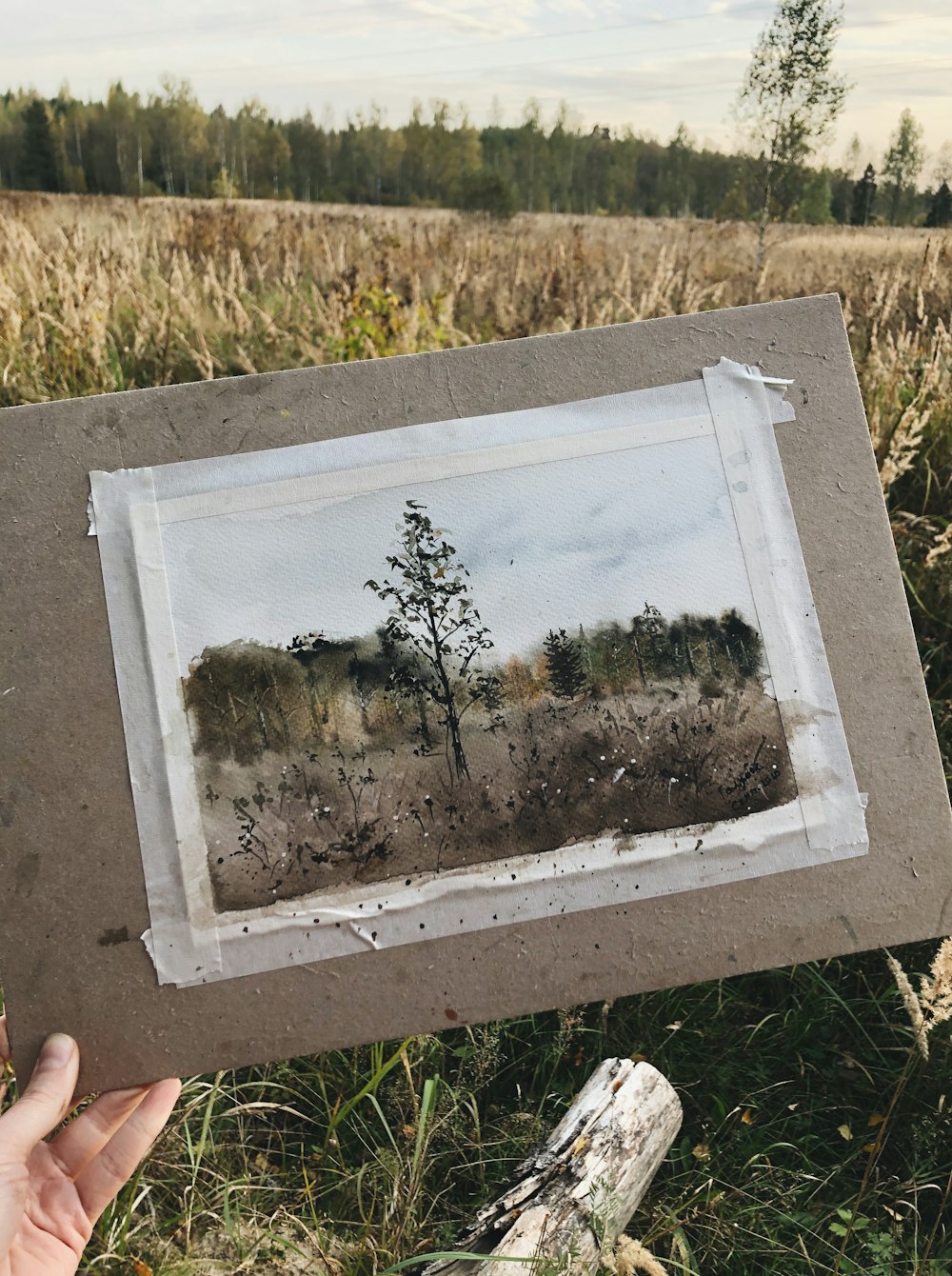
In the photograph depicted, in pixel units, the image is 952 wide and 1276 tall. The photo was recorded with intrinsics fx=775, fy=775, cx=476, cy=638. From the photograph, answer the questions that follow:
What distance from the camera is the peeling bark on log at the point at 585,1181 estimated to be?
1.41 metres

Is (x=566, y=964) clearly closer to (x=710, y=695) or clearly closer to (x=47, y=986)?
(x=710, y=695)

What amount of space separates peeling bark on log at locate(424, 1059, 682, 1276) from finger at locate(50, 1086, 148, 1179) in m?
0.66

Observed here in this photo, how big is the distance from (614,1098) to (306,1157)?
2.34 ft

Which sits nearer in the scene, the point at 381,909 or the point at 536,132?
the point at 381,909

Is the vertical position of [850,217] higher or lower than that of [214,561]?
higher

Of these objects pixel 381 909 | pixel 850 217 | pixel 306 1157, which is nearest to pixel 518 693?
pixel 381 909

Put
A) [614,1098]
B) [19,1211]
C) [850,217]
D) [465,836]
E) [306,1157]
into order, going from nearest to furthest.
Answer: [19,1211] → [465,836] → [614,1098] → [306,1157] → [850,217]

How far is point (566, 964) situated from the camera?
1443mm

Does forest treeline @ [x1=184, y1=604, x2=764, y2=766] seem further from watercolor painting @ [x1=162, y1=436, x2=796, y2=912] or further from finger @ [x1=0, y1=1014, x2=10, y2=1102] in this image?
finger @ [x1=0, y1=1014, x2=10, y2=1102]

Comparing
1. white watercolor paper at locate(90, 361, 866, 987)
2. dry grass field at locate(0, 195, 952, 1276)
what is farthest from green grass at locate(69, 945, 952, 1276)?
white watercolor paper at locate(90, 361, 866, 987)

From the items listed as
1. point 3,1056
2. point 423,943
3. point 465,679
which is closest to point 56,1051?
point 3,1056

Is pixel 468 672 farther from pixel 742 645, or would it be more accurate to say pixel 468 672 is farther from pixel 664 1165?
pixel 664 1165

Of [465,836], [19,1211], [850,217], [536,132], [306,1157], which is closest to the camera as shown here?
[19,1211]

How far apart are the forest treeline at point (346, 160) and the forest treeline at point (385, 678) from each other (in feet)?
25.0
